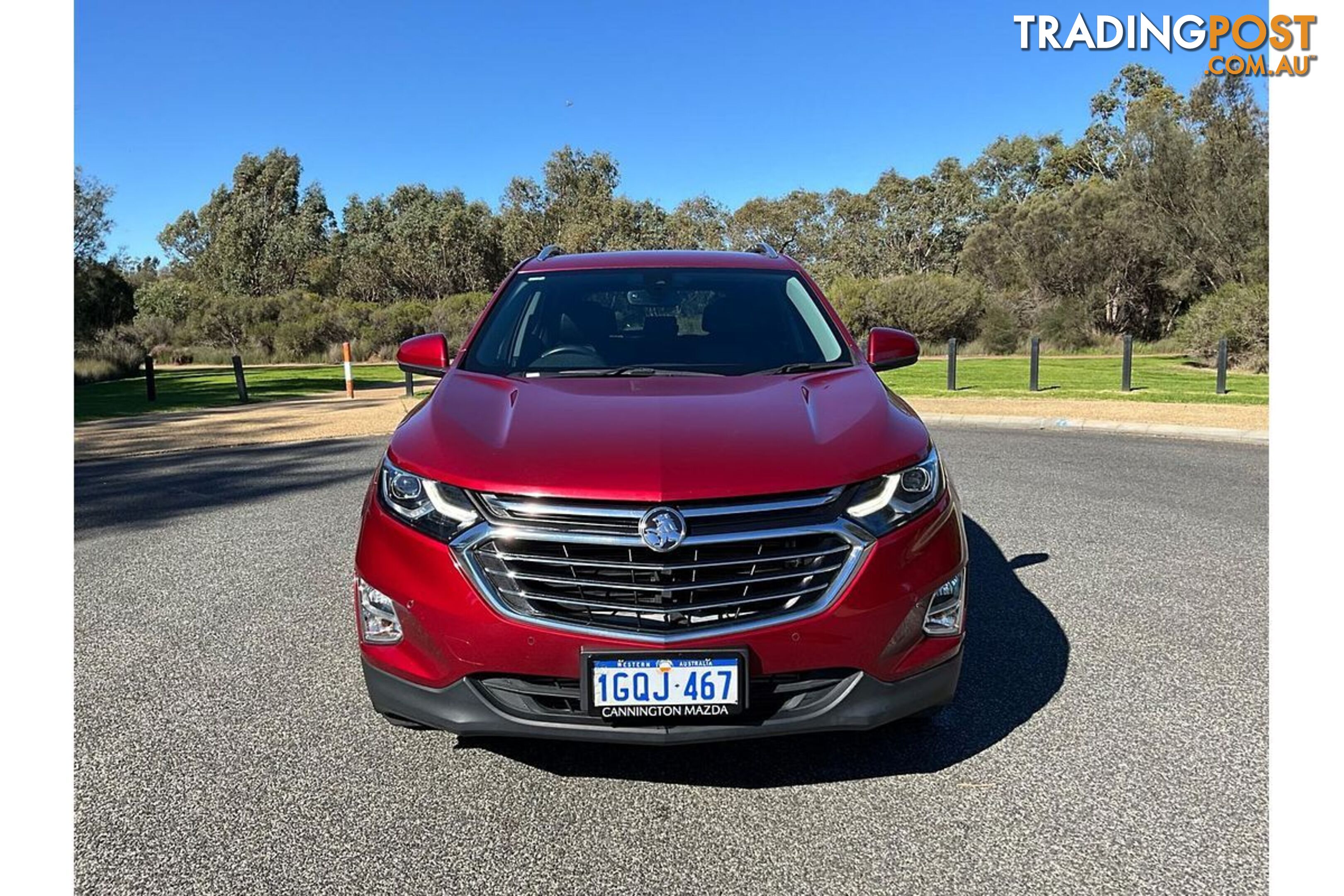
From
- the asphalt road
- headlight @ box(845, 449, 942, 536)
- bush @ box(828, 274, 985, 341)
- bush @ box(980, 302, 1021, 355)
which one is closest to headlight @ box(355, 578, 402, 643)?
the asphalt road

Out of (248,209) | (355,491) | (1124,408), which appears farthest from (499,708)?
(248,209)

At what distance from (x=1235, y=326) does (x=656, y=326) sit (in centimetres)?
2154

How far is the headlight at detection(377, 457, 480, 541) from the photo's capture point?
275cm

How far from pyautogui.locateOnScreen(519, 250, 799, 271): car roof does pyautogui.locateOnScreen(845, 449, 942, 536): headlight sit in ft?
6.47

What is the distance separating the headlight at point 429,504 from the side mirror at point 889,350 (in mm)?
2154

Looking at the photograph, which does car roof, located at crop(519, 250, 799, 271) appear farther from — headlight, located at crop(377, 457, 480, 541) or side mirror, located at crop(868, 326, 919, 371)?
headlight, located at crop(377, 457, 480, 541)

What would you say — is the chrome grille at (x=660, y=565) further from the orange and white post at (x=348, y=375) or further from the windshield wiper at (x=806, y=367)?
the orange and white post at (x=348, y=375)

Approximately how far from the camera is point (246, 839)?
2756 mm

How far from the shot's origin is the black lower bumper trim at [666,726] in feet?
8.73

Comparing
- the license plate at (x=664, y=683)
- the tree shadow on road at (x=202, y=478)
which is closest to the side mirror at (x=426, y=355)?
the license plate at (x=664, y=683)

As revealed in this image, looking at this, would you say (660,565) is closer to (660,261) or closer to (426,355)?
(426,355)

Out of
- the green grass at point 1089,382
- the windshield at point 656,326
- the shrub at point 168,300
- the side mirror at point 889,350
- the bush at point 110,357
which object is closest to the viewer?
the windshield at point 656,326

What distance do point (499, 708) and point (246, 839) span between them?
0.83 metres

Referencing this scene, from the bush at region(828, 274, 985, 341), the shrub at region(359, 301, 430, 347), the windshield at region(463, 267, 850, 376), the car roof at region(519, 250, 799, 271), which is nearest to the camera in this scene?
the windshield at region(463, 267, 850, 376)
